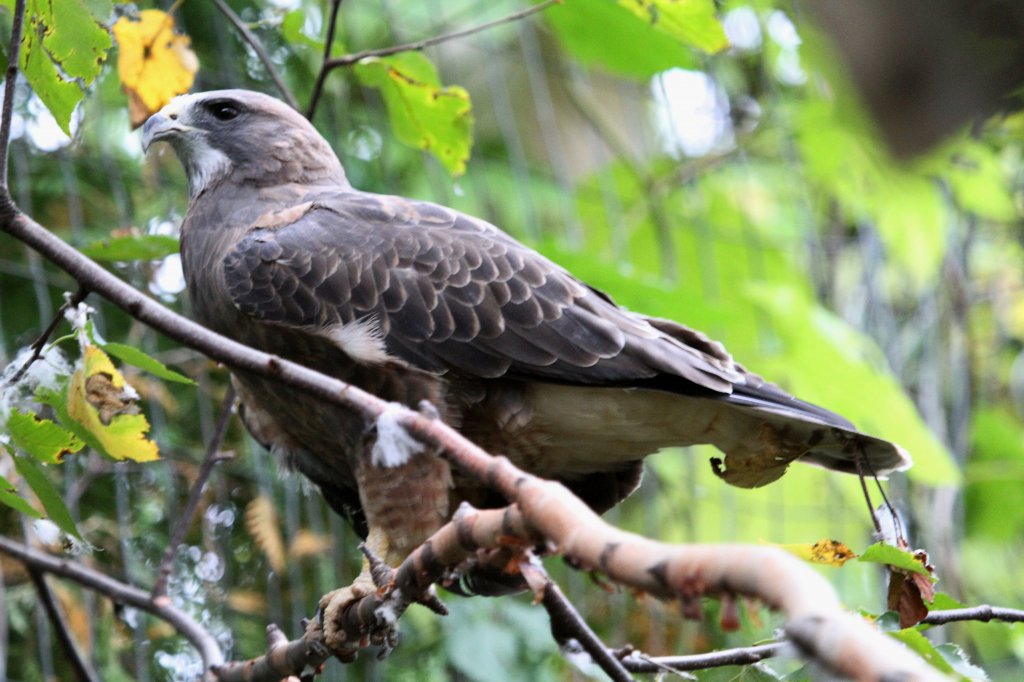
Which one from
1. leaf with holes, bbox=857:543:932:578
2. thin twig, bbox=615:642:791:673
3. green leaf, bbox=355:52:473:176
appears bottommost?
thin twig, bbox=615:642:791:673

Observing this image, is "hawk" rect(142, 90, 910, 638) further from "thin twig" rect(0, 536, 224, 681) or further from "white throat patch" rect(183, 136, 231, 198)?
"thin twig" rect(0, 536, 224, 681)

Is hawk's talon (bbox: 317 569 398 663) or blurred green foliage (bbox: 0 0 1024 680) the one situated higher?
blurred green foliage (bbox: 0 0 1024 680)

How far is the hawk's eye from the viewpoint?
3.33m

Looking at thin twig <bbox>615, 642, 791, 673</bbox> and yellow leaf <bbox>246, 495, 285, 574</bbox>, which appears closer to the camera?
thin twig <bbox>615, 642, 791, 673</bbox>

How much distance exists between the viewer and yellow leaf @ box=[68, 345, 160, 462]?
6.32 feet

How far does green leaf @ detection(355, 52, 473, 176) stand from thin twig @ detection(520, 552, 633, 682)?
1.47 metres

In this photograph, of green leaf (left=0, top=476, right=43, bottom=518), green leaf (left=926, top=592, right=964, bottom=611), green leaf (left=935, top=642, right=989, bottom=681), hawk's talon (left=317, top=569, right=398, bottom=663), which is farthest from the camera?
hawk's talon (left=317, top=569, right=398, bottom=663)

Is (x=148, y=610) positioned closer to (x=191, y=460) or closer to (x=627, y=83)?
(x=191, y=460)

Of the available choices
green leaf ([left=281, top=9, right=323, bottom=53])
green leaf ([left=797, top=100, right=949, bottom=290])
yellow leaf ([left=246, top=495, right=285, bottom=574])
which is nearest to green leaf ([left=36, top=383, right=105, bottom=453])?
green leaf ([left=281, top=9, right=323, bottom=53])

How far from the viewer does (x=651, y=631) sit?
4.55m

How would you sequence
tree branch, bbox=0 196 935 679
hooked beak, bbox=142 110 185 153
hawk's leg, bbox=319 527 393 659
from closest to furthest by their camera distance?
1. tree branch, bbox=0 196 935 679
2. hawk's leg, bbox=319 527 393 659
3. hooked beak, bbox=142 110 185 153

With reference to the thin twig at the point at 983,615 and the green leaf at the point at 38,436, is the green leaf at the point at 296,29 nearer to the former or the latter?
the green leaf at the point at 38,436

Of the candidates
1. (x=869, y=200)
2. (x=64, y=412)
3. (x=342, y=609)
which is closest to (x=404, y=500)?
(x=342, y=609)

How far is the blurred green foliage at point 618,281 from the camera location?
3766 mm
